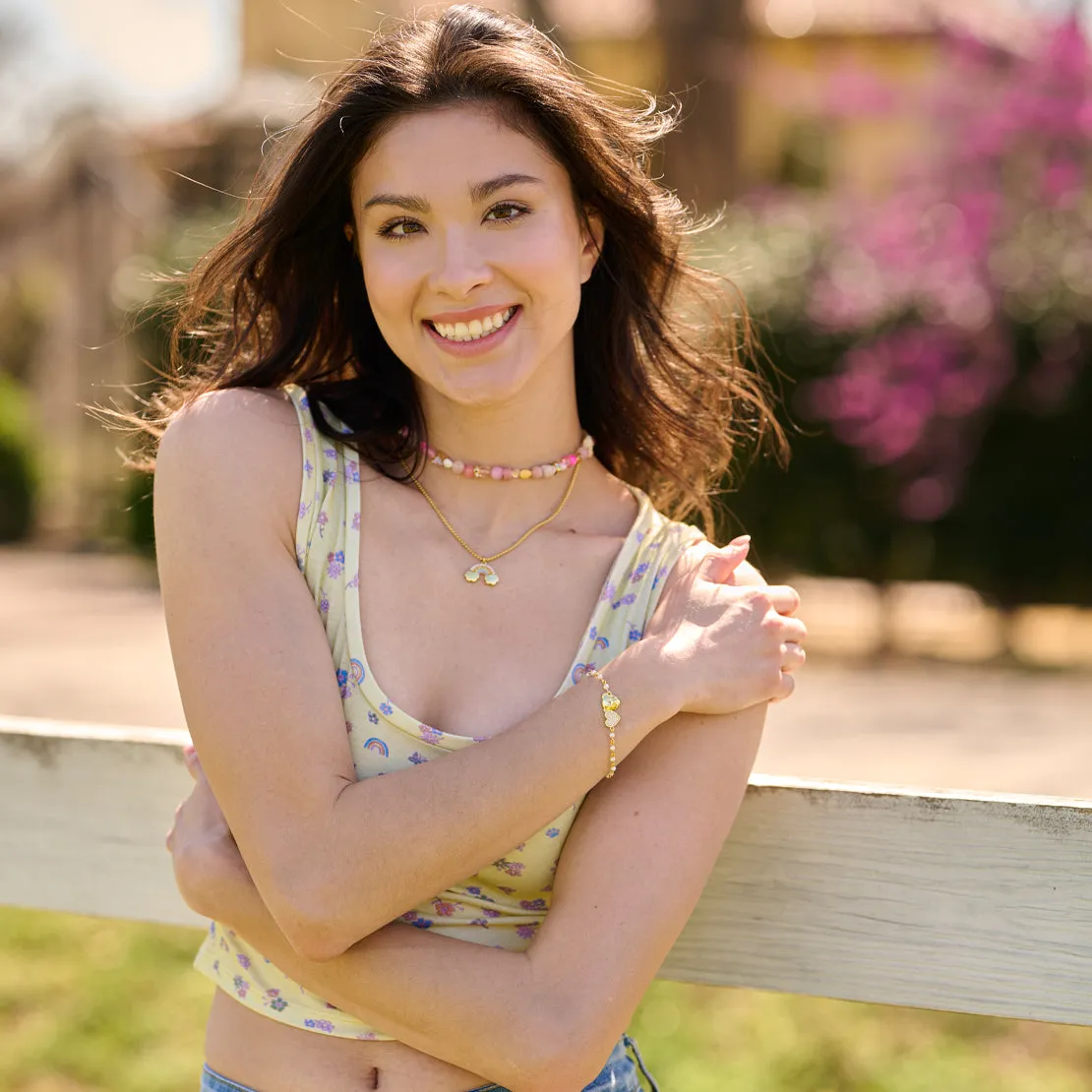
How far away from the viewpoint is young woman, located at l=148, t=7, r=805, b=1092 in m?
1.77

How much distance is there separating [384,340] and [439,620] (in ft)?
1.84

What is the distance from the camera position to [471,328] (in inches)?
80.5

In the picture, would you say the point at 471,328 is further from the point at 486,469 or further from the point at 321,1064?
the point at 321,1064

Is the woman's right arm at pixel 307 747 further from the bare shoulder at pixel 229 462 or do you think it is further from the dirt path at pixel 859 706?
the dirt path at pixel 859 706

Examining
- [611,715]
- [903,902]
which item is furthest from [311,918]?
[903,902]

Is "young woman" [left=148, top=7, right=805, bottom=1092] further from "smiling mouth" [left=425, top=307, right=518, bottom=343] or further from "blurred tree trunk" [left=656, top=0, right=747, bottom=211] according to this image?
"blurred tree trunk" [left=656, top=0, right=747, bottom=211]

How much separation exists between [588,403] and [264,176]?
63cm

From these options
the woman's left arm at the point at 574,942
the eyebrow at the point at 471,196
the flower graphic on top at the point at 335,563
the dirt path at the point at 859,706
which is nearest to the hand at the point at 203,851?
the woman's left arm at the point at 574,942

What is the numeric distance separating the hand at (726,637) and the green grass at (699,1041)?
181 cm

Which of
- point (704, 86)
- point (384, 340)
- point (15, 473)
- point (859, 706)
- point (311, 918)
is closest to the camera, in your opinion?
point (311, 918)

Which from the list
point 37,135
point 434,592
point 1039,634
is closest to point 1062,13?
point 1039,634

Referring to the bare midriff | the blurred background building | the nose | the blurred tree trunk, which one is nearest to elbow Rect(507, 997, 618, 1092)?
the bare midriff

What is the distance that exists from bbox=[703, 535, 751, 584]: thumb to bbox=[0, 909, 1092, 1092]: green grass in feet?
5.96

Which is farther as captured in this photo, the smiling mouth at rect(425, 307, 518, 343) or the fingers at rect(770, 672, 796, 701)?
the smiling mouth at rect(425, 307, 518, 343)
